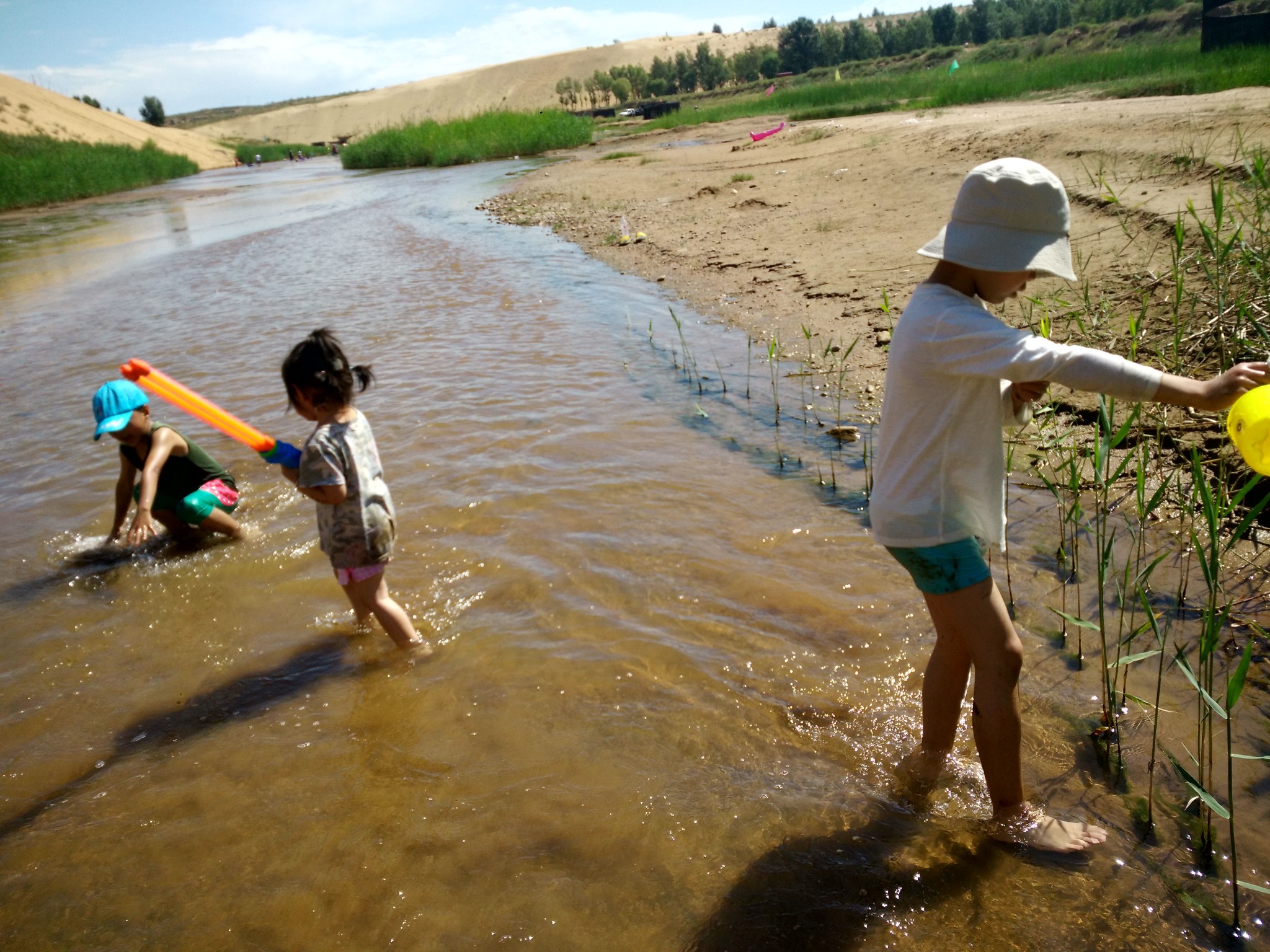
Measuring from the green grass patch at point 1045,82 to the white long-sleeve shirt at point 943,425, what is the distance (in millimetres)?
11646

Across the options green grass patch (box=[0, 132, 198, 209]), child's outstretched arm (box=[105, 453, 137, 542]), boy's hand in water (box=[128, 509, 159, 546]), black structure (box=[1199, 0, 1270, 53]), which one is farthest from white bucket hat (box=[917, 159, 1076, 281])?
green grass patch (box=[0, 132, 198, 209])

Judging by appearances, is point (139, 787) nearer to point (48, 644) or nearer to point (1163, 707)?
point (48, 644)

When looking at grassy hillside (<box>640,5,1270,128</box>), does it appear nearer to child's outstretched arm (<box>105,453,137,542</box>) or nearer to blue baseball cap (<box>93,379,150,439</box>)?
blue baseball cap (<box>93,379,150,439</box>)

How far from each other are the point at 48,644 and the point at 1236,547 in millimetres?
4572

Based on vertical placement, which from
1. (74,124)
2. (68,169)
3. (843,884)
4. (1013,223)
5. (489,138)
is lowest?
(843,884)

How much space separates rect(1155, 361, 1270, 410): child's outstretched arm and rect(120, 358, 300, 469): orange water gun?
2468 mm

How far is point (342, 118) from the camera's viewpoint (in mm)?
99375

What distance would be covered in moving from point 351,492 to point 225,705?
2.87ft

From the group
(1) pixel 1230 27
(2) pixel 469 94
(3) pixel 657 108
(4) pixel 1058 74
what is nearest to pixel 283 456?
(1) pixel 1230 27

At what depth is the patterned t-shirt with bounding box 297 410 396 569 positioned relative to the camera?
2.74 meters

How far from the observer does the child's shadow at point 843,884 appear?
70.8 inches

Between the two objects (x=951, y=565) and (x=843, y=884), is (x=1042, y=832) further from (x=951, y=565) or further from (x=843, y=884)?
(x=951, y=565)

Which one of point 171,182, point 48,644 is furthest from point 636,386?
point 171,182

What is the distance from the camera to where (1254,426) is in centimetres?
145
